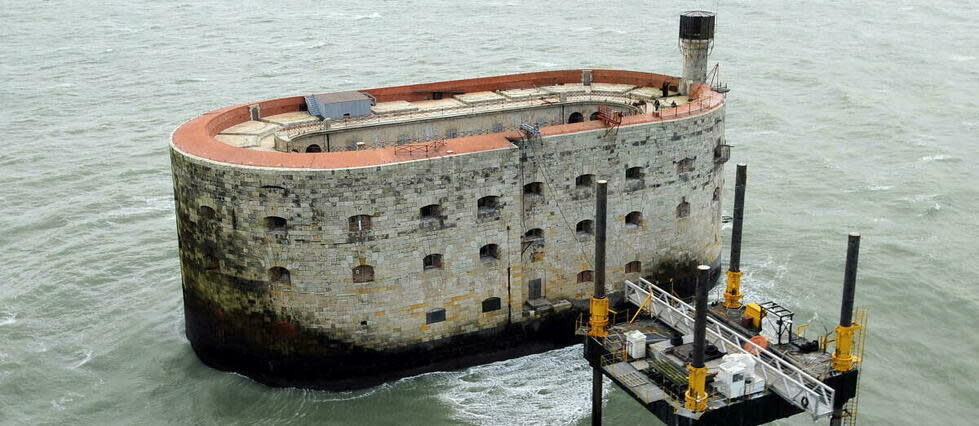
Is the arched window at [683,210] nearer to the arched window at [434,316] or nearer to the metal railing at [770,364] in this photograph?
the metal railing at [770,364]

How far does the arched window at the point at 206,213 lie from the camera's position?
31.3 m

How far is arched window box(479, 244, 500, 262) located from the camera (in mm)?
33219

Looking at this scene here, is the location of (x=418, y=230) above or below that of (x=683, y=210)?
above

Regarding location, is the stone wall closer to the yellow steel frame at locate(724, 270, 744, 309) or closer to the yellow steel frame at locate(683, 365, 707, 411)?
the yellow steel frame at locate(724, 270, 744, 309)

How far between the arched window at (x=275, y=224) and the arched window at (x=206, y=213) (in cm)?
175

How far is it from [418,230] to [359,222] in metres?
1.91

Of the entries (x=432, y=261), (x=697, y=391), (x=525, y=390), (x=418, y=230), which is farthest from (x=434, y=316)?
(x=697, y=391)

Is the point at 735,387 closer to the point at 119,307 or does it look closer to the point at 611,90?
the point at 611,90

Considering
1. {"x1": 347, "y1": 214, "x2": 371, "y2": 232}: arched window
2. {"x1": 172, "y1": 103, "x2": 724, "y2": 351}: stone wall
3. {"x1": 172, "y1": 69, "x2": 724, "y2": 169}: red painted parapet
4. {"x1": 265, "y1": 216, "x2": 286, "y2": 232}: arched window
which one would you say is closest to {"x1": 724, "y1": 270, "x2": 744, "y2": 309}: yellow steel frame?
{"x1": 172, "y1": 103, "x2": 724, "y2": 351}: stone wall

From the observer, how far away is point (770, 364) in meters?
27.8

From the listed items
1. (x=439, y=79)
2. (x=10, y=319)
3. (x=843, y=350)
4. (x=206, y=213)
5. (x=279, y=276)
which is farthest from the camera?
(x=439, y=79)

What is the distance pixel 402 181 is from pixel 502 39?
52747 millimetres

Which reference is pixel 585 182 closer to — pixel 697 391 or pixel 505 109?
pixel 505 109

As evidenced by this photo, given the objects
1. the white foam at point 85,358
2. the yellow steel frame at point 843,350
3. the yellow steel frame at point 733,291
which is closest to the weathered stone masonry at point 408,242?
the white foam at point 85,358
